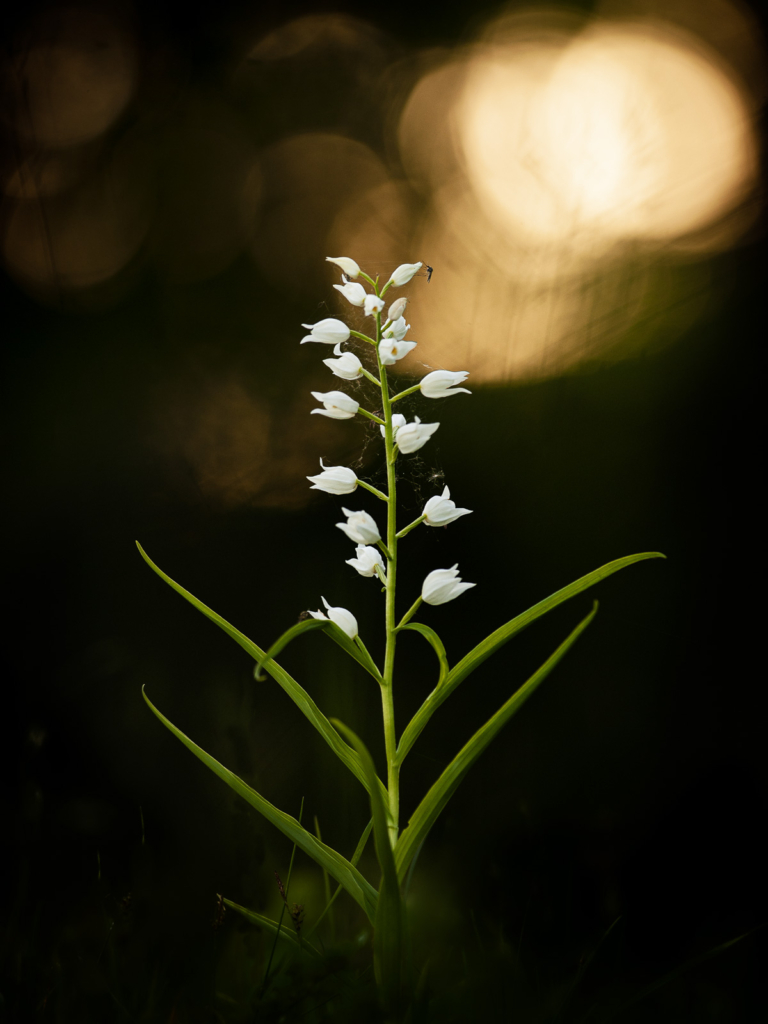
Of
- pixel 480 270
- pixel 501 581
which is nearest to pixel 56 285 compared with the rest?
pixel 480 270

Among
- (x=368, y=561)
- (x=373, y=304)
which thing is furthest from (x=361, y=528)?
(x=373, y=304)

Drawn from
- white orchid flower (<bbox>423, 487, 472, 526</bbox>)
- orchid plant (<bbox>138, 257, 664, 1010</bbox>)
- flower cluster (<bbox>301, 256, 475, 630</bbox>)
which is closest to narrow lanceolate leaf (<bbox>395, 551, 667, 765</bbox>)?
orchid plant (<bbox>138, 257, 664, 1010</bbox>)

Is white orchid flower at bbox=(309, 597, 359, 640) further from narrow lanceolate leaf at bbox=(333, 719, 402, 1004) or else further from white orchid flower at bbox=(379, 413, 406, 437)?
white orchid flower at bbox=(379, 413, 406, 437)

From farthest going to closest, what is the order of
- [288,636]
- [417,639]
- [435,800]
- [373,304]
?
[417,639], [373,304], [435,800], [288,636]

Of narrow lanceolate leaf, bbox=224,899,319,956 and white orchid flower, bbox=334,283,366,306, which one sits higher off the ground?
white orchid flower, bbox=334,283,366,306

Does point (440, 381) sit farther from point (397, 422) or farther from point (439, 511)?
point (439, 511)

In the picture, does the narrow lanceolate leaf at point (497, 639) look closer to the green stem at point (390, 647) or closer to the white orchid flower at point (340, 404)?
the green stem at point (390, 647)

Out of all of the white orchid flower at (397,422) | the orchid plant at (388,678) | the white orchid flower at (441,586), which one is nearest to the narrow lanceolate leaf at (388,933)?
the orchid plant at (388,678)
